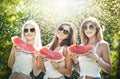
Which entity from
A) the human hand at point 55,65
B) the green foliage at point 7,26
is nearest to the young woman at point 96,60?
Result: the human hand at point 55,65

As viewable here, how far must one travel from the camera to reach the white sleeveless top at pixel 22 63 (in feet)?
18.6

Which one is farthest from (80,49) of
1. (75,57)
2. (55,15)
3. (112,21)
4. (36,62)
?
(112,21)

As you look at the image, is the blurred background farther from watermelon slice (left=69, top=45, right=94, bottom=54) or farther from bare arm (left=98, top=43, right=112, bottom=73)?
bare arm (left=98, top=43, right=112, bottom=73)

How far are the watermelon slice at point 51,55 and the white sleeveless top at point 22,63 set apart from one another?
0.70ft

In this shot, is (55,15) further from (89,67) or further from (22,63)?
(89,67)

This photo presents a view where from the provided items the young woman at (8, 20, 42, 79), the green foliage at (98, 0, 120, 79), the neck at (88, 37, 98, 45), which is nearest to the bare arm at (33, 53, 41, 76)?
the young woman at (8, 20, 42, 79)

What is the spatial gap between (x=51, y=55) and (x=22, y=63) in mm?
444

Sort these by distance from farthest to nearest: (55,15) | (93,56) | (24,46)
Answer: (55,15) → (24,46) → (93,56)

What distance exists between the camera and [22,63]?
223 inches

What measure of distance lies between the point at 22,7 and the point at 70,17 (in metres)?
1.74

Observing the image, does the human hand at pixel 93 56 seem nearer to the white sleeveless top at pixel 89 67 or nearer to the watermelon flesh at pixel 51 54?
the white sleeveless top at pixel 89 67

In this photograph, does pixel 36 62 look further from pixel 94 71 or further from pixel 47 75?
pixel 94 71

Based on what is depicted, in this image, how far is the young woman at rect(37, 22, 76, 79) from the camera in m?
5.61

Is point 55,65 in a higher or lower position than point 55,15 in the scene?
lower
